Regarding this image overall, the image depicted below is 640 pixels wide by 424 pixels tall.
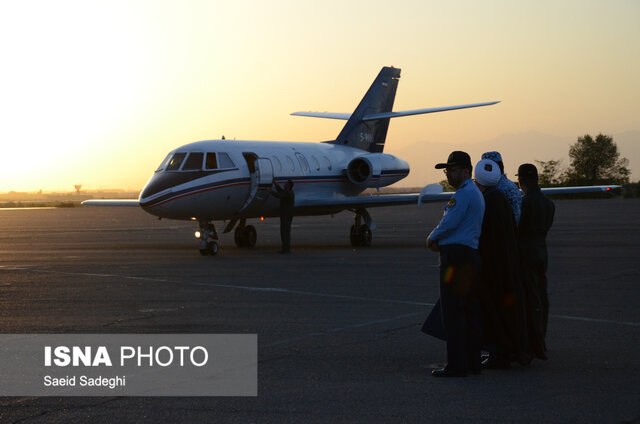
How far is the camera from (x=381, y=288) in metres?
14.3

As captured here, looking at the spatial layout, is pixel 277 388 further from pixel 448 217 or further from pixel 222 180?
pixel 222 180

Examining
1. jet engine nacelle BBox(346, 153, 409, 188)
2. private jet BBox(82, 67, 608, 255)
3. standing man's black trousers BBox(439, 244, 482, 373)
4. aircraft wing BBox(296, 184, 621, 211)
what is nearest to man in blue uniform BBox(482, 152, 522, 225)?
standing man's black trousers BBox(439, 244, 482, 373)

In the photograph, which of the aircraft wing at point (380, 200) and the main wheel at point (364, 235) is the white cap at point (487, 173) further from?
the main wheel at point (364, 235)

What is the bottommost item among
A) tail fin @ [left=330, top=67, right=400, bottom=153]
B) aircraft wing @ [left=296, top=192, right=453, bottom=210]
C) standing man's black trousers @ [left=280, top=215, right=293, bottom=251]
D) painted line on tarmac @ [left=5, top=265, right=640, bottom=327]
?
painted line on tarmac @ [left=5, top=265, right=640, bottom=327]

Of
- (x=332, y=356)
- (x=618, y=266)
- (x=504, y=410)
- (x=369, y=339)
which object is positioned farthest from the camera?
(x=618, y=266)

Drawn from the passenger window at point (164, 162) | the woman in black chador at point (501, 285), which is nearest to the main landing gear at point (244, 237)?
the passenger window at point (164, 162)

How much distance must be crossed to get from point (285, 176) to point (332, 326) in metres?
15.2

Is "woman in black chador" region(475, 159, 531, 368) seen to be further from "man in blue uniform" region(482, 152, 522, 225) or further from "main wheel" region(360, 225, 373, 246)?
"main wheel" region(360, 225, 373, 246)

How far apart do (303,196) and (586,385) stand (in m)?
19.7

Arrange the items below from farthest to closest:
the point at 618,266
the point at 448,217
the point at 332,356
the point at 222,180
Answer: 1. the point at 222,180
2. the point at 618,266
3. the point at 332,356
4. the point at 448,217

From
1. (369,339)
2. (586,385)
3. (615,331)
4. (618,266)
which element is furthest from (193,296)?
(618,266)

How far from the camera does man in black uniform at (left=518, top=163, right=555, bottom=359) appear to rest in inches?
320

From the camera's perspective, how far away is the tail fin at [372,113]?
30.7 meters

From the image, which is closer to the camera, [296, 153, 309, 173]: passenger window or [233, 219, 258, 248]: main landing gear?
[233, 219, 258, 248]: main landing gear
